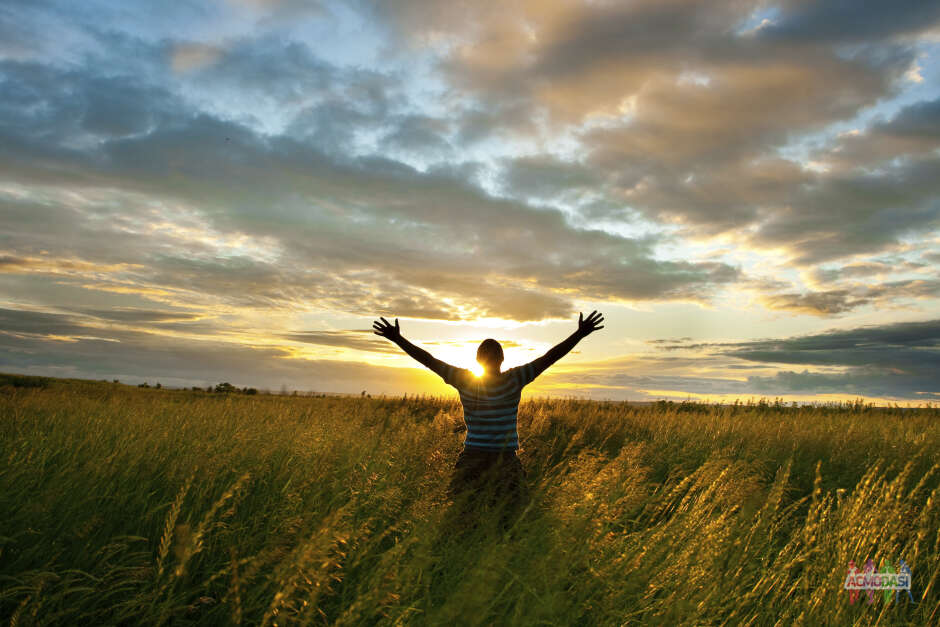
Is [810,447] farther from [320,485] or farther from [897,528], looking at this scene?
[320,485]

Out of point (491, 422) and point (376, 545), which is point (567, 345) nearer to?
point (491, 422)

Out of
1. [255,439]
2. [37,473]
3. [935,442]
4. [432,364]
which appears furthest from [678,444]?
[37,473]

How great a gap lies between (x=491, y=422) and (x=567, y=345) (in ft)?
3.86

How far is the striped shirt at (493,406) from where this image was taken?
5.18 m

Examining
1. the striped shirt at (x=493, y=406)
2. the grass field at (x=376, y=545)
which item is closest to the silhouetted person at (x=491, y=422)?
the striped shirt at (x=493, y=406)

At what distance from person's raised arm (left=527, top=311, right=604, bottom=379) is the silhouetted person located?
0.08 ft

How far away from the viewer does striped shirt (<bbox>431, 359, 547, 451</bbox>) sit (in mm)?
5176

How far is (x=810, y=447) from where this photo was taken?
1148 centimetres

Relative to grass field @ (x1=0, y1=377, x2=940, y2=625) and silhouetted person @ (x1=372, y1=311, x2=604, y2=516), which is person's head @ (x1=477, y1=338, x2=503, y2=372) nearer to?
silhouetted person @ (x1=372, y1=311, x2=604, y2=516)

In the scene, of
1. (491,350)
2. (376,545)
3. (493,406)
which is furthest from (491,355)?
(376,545)

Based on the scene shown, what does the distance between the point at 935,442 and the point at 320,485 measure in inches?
537

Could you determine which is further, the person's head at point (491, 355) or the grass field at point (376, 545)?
the person's head at point (491, 355)

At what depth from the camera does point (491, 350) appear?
5.23 m

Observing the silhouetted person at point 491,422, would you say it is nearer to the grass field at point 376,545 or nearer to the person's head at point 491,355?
the person's head at point 491,355
